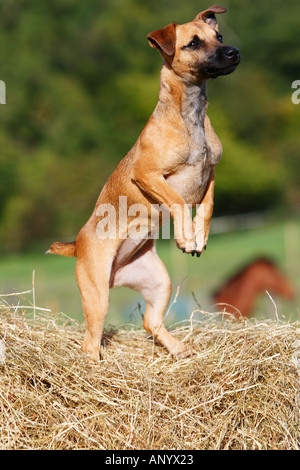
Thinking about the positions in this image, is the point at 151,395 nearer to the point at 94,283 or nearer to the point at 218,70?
the point at 94,283

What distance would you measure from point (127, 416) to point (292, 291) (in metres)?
9.61

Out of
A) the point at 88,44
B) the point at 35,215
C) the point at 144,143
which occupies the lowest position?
the point at 35,215

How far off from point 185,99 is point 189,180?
68cm

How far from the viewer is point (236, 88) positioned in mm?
40438

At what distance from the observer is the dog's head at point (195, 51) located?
17.4 ft

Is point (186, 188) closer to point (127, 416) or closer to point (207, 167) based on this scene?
point (207, 167)

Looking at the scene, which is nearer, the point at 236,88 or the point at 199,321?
the point at 199,321

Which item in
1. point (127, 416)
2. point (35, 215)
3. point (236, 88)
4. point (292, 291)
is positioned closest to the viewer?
point (127, 416)

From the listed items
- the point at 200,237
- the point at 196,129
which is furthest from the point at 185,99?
the point at 200,237

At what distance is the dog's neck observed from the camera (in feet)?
18.4

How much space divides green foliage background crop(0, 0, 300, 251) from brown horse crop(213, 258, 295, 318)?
2033 centimetres

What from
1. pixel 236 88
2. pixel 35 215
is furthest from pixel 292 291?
pixel 236 88

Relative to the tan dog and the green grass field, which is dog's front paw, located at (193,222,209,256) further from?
the green grass field

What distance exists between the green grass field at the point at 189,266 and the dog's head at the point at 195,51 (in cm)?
1110
